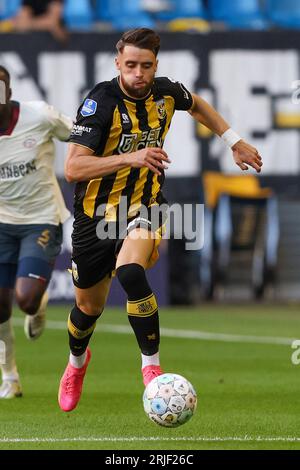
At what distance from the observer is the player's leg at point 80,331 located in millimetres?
8453

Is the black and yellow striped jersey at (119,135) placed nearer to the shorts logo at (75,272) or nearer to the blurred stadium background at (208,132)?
the shorts logo at (75,272)

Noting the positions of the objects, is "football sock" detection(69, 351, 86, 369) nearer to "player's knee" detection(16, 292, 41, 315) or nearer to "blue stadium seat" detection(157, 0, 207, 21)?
"player's knee" detection(16, 292, 41, 315)

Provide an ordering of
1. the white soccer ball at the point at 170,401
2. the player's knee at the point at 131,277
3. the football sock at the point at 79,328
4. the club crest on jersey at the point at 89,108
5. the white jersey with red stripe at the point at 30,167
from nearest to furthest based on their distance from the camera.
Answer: the white soccer ball at the point at 170,401 < the player's knee at the point at 131,277 < the club crest on jersey at the point at 89,108 < the football sock at the point at 79,328 < the white jersey with red stripe at the point at 30,167

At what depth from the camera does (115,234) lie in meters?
8.08

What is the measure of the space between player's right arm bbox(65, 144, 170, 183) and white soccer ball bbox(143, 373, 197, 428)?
4.09ft

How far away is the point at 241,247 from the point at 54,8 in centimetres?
470

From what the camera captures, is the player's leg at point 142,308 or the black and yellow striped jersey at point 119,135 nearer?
the player's leg at point 142,308

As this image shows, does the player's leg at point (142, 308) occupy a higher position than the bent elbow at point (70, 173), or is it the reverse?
the bent elbow at point (70, 173)

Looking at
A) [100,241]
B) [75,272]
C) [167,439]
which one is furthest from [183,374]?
[167,439]

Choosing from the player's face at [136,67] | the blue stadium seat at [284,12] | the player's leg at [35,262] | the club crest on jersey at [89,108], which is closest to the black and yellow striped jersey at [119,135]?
the club crest on jersey at [89,108]

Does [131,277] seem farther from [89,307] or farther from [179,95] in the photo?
[179,95]

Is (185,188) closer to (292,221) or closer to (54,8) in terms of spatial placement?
(292,221)

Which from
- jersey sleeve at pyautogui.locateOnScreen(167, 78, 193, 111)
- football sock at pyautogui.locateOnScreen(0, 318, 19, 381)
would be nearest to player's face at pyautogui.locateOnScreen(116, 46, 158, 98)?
jersey sleeve at pyautogui.locateOnScreen(167, 78, 193, 111)

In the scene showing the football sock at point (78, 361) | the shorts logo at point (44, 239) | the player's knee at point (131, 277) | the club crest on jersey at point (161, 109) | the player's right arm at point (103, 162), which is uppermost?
the club crest on jersey at point (161, 109)
